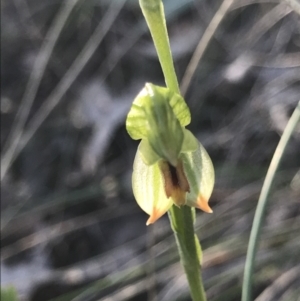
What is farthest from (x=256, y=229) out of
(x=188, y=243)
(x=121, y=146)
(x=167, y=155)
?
(x=121, y=146)

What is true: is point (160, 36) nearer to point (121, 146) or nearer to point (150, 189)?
point (150, 189)

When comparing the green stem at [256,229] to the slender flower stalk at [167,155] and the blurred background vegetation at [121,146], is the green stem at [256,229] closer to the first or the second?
the slender flower stalk at [167,155]

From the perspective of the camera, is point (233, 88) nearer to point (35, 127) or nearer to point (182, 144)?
point (35, 127)

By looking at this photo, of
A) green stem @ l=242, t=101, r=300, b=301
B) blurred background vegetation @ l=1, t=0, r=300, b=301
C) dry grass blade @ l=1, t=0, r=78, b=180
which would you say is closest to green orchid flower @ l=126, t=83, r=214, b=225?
green stem @ l=242, t=101, r=300, b=301

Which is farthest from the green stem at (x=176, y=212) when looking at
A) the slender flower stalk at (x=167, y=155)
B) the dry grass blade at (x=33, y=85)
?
the dry grass blade at (x=33, y=85)

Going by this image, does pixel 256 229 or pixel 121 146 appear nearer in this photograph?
pixel 256 229

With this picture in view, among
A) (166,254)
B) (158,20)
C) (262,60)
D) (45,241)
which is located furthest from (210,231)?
(158,20)
